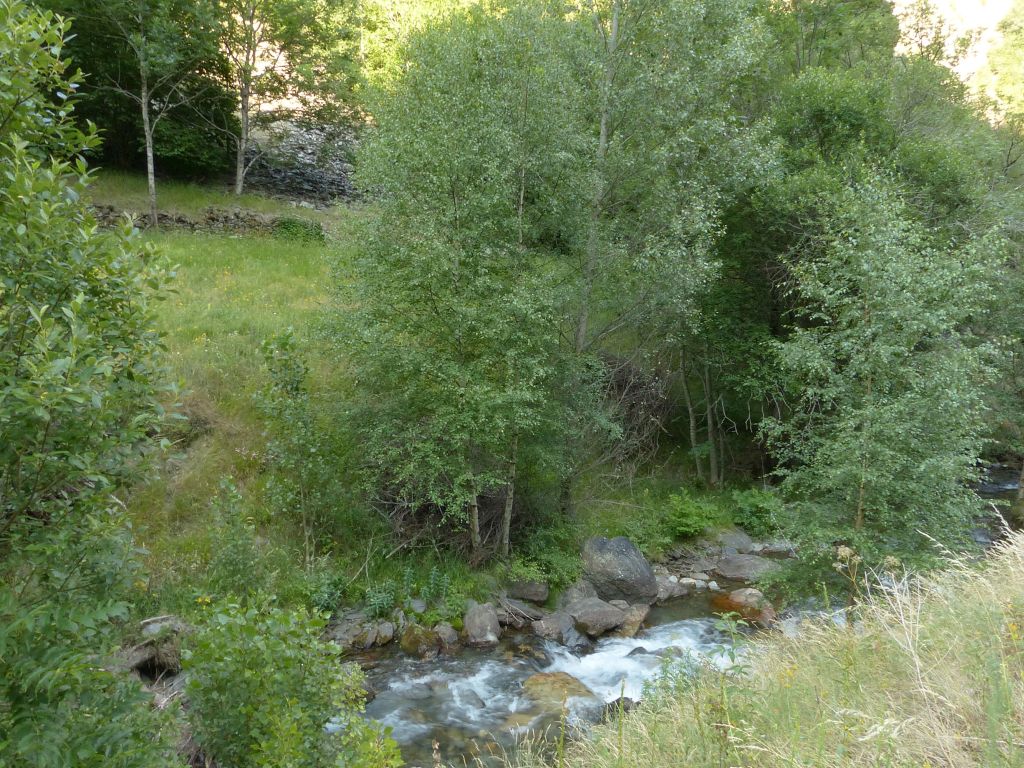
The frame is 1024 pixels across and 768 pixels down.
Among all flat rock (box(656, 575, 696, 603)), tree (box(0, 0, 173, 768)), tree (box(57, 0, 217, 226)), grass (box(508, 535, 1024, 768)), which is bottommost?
flat rock (box(656, 575, 696, 603))

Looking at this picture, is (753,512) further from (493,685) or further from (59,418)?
(59,418)

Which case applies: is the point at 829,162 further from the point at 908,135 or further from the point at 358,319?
the point at 358,319

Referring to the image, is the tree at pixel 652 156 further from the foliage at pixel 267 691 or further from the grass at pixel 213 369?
the foliage at pixel 267 691

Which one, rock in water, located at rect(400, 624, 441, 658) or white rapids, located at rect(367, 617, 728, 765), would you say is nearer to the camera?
white rapids, located at rect(367, 617, 728, 765)

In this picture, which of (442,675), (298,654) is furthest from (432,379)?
(298,654)

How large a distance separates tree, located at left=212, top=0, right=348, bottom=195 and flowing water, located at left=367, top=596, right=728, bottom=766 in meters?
19.1

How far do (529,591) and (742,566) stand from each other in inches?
209

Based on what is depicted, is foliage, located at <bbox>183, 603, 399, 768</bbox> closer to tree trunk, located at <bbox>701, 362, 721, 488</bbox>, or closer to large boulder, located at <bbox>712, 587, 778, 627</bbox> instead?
large boulder, located at <bbox>712, 587, 778, 627</bbox>

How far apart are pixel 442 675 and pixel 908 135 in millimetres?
16897

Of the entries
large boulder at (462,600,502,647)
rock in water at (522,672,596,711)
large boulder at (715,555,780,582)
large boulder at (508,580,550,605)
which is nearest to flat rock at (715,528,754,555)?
large boulder at (715,555,780,582)

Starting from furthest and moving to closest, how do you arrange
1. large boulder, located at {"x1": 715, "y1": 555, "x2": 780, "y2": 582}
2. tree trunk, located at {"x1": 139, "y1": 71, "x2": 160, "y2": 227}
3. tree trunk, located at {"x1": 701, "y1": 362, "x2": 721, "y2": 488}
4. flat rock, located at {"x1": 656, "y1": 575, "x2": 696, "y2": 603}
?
tree trunk, located at {"x1": 139, "y1": 71, "x2": 160, "y2": 227} < tree trunk, located at {"x1": 701, "y1": 362, "x2": 721, "y2": 488} < large boulder, located at {"x1": 715, "y1": 555, "x2": 780, "y2": 582} < flat rock, located at {"x1": 656, "y1": 575, "x2": 696, "y2": 603}

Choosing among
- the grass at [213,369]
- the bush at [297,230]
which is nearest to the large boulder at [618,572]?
the grass at [213,369]

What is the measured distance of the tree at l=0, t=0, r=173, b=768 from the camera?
3.21 meters

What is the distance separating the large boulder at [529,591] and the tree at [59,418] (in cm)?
899
